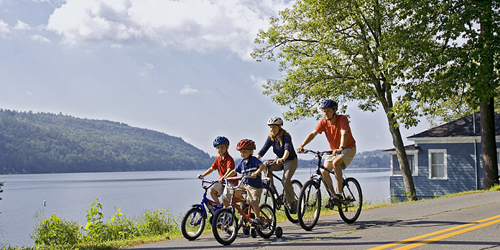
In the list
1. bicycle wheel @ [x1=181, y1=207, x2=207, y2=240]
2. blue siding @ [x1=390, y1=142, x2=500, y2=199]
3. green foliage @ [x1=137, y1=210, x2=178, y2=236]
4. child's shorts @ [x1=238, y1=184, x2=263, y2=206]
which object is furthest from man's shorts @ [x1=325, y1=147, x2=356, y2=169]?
blue siding @ [x1=390, y1=142, x2=500, y2=199]

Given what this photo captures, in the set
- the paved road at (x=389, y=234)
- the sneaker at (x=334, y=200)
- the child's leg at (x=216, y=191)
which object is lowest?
the paved road at (x=389, y=234)

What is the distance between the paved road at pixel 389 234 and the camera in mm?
7285

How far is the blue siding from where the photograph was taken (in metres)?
30.2

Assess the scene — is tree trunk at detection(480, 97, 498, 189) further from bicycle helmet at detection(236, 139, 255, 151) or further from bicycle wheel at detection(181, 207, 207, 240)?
bicycle wheel at detection(181, 207, 207, 240)

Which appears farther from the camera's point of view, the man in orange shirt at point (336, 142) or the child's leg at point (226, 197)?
the man in orange shirt at point (336, 142)

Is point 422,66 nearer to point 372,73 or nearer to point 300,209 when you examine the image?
point 372,73

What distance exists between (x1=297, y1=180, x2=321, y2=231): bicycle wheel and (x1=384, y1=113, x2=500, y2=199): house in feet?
74.5

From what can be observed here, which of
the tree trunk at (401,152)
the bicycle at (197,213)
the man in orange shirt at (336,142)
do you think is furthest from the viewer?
the tree trunk at (401,152)

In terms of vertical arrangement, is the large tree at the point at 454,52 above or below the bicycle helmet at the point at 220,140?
above

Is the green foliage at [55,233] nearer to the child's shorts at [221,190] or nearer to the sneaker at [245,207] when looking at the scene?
the child's shorts at [221,190]

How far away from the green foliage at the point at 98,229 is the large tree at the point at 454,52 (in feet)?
39.1

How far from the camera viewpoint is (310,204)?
29.8ft

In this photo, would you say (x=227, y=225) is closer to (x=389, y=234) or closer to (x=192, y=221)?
(x=192, y=221)

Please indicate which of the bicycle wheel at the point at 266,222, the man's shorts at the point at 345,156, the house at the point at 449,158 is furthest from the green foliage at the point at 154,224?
the house at the point at 449,158
